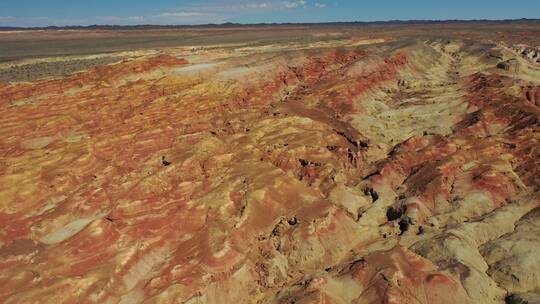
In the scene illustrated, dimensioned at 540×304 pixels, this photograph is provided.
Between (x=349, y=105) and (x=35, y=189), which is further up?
(x=349, y=105)

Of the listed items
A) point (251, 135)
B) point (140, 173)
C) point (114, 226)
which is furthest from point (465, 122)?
point (114, 226)

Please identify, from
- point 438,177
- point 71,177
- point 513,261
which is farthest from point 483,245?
point 71,177

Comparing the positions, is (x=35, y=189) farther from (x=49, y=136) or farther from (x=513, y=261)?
(x=513, y=261)

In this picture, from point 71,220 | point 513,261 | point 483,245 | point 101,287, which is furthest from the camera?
point 71,220

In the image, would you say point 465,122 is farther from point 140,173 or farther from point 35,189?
point 35,189

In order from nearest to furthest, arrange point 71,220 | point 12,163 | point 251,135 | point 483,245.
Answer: point 483,245 < point 71,220 < point 12,163 < point 251,135

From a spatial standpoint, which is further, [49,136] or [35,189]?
[49,136]
